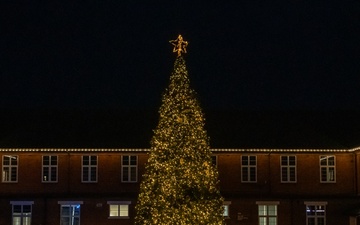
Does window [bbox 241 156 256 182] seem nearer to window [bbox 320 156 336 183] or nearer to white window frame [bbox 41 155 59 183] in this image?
window [bbox 320 156 336 183]

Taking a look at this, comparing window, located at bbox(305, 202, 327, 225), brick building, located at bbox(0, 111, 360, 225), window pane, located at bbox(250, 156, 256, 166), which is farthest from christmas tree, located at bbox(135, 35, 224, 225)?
window, located at bbox(305, 202, 327, 225)

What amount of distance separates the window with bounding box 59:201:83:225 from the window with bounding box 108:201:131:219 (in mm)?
1679

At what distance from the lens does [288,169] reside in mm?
44281

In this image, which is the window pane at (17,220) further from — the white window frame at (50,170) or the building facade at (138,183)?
the white window frame at (50,170)

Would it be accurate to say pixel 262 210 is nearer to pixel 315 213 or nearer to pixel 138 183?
pixel 315 213

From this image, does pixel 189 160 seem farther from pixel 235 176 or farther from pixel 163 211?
pixel 235 176

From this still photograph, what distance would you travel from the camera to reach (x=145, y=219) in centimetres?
2930

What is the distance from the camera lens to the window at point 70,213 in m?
43.2

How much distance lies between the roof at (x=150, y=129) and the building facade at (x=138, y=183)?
49 centimetres

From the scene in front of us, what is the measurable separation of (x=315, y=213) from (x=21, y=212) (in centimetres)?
1554

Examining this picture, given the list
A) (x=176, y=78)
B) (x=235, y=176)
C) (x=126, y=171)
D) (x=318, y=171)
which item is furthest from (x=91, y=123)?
(x=176, y=78)

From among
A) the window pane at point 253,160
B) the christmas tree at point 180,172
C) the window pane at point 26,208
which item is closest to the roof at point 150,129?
the window pane at point 253,160

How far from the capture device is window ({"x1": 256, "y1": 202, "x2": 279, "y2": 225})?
4366 centimetres

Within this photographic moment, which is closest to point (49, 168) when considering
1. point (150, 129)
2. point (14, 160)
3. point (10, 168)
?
point (14, 160)
